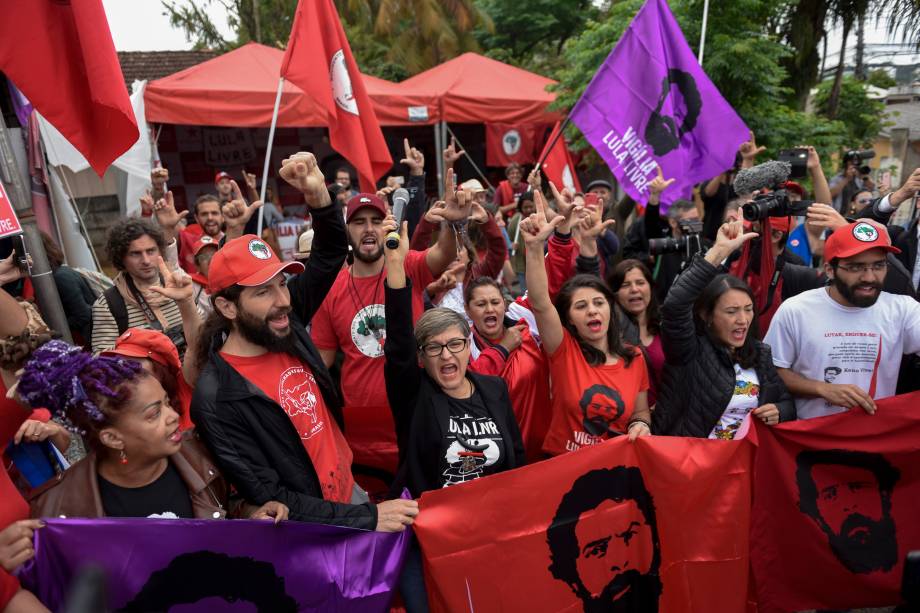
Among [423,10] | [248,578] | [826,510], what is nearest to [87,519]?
[248,578]

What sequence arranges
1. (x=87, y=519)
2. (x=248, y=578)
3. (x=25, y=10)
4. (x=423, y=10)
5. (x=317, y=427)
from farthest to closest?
1. (x=423, y=10)
2. (x=25, y=10)
3. (x=317, y=427)
4. (x=248, y=578)
5. (x=87, y=519)

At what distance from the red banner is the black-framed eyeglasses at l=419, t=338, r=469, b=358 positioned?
1.63 meters

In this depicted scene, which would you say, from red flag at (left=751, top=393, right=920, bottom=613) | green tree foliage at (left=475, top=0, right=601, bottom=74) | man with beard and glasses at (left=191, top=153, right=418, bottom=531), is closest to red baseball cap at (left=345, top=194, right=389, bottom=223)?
man with beard and glasses at (left=191, top=153, right=418, bottom=531)

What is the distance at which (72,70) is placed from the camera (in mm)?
3123

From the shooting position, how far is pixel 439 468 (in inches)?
104

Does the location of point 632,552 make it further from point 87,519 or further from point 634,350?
point 87,519

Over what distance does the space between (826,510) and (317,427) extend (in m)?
2.27

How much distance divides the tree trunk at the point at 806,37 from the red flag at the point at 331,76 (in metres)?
6.95

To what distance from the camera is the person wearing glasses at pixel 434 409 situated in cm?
262

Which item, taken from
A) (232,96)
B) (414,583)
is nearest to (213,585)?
(414,583)

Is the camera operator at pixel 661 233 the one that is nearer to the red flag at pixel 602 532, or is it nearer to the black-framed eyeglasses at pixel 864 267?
the black-framed eyeglasses at pixel 864 267

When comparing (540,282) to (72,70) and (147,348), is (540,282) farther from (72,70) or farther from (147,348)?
(72,70)

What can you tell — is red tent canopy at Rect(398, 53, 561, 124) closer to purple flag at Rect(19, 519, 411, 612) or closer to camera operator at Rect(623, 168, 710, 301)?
camera operator at Rect(623, 168, 710, 301)

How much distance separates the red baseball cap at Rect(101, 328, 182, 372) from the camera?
8.81 ft
